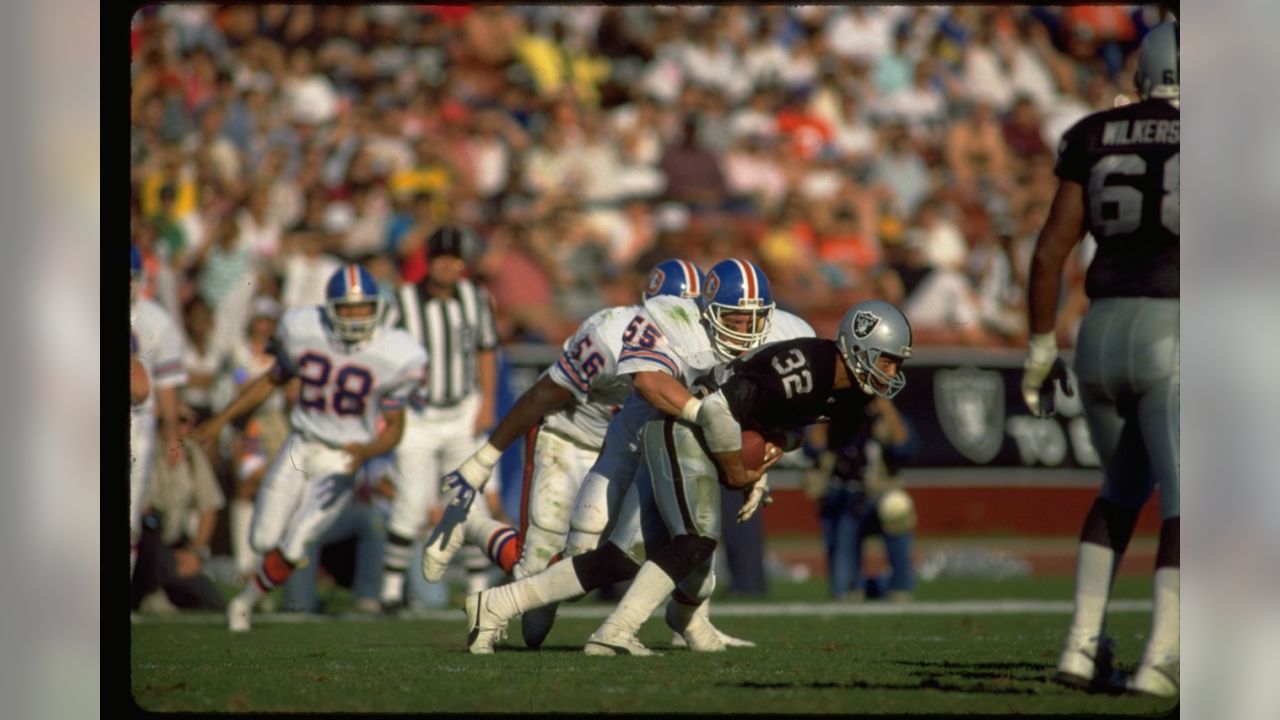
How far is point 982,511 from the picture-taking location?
13227mm

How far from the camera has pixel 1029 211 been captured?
51.0 ft

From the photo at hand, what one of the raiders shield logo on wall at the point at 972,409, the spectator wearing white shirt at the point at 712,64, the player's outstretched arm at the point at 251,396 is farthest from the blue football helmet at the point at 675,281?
the spectator wearing white shirt at the point at 712,64

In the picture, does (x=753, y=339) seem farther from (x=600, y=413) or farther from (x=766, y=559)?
(x=766, y=559)

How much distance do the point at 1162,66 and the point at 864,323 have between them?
1.25 m

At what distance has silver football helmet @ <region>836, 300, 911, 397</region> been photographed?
6129 millimetres

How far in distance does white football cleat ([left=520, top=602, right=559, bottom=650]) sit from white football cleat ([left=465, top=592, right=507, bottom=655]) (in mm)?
248

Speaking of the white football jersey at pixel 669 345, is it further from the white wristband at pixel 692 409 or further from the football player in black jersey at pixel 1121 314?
A: the football player in black jersey at pixel 1121 314

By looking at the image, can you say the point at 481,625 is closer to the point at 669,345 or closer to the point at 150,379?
the point at 669,345

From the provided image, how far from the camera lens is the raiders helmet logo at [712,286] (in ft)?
22.5

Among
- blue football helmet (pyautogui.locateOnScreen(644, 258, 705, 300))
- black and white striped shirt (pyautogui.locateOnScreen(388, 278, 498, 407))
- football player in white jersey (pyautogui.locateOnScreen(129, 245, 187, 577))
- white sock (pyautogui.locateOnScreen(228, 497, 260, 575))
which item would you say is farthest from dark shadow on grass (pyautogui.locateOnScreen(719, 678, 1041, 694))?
white sock (pyautogui.locateOnScreen(228, 497, 260, 575))

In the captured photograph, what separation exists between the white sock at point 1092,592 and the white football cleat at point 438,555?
2713 mm

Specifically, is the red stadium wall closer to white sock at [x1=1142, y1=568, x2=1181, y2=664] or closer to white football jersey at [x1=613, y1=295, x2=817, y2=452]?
white football jersey at [x1=613, y1=295, x2=817, y2=452]
